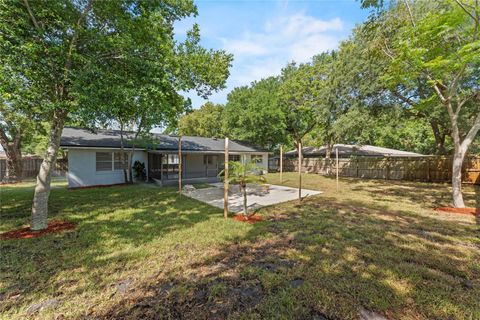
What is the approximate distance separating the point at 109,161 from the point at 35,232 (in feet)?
27.9

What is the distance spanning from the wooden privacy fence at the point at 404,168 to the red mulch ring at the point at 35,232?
18.3 m

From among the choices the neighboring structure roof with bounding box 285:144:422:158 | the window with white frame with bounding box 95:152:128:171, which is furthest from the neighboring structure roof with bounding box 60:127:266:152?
the neighboring structure roof with bounding box 285:144:422:158

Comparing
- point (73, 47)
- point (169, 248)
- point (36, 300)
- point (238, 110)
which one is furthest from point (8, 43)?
point (238, 110)

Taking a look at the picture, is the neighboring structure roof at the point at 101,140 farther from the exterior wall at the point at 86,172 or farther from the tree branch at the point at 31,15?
the tree branch at the point at 31,15

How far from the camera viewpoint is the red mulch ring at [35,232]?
14.9ft

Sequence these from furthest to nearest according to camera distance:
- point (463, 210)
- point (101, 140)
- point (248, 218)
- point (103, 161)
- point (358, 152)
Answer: point (358, 152), point (101, 140), point (103, 161), point (463, 210), point (248, 218)

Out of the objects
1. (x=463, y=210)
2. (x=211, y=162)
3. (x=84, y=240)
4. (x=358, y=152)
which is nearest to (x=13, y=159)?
(x=211, y=162)

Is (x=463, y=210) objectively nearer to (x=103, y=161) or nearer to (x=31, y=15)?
(x=31, y=15)

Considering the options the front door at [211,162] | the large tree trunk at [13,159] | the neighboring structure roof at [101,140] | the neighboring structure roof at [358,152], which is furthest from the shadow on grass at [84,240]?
the neighboring structure roof at [358,152]

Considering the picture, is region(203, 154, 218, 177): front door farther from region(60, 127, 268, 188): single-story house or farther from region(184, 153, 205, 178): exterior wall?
region(60, 127, 268, 188): single-story house

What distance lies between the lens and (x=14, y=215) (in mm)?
6121

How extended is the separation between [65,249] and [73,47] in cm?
427

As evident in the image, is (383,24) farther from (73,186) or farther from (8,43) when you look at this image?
(73,186)

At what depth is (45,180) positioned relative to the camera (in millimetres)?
4984
